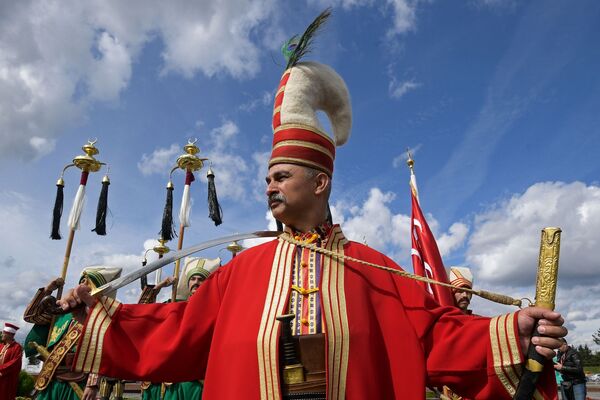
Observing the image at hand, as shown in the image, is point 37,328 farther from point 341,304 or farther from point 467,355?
point 467,355

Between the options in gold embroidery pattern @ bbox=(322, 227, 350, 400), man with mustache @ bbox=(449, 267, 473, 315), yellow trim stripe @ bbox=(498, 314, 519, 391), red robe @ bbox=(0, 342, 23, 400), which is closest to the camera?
yellow trim stripe @ bbox=(498, 314, 519, 391)

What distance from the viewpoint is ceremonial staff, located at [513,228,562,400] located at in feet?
6.99

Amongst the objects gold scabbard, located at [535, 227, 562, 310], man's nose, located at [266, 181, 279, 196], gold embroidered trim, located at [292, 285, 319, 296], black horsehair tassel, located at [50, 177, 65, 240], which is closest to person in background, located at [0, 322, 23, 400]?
black horsehair tassel, located at [50, 177, 65, 240]

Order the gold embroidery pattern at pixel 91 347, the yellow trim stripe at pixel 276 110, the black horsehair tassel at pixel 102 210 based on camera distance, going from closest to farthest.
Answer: the gold embroidery pattern at pixel 91 347 < the yellow trim stripe at pixel 276 110 < the black horsehair tassel at pixel 102 210

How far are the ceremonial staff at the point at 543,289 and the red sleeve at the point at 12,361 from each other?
9558mm

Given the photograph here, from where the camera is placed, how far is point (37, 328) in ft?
19.3

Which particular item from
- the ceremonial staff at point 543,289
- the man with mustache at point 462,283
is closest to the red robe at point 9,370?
the man with mustache at point 462,283

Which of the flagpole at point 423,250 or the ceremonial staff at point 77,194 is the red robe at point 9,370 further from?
the flagpole at point 423,250

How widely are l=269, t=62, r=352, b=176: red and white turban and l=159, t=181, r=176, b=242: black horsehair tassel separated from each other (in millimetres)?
6743

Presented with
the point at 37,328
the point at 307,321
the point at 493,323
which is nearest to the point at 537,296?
the point at 493,323

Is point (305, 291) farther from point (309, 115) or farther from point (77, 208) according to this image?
point (77, 208)

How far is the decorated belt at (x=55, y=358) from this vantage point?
579 cm

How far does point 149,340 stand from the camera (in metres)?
2.82

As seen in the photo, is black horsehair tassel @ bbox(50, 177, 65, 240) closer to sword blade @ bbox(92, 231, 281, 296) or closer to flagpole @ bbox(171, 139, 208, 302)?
flagpole @ bbox(171, 139, 208, 302)
